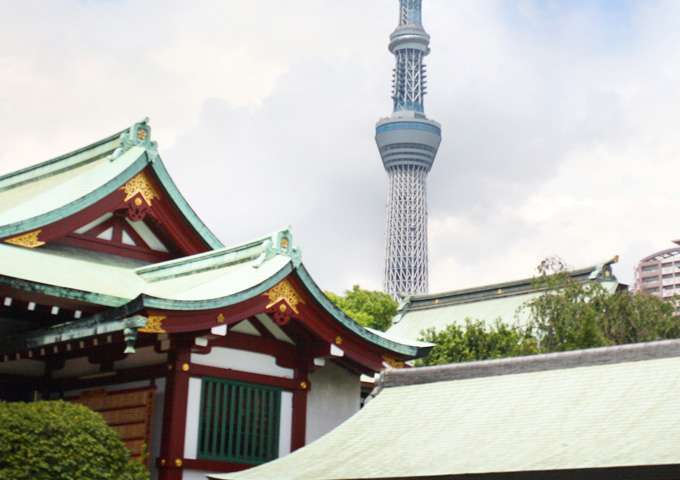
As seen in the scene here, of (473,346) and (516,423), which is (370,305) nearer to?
(473,346)

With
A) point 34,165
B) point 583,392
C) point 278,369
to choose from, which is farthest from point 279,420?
point 34,165

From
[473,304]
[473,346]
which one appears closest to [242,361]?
[473,346]

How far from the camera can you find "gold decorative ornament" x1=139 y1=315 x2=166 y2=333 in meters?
17.9

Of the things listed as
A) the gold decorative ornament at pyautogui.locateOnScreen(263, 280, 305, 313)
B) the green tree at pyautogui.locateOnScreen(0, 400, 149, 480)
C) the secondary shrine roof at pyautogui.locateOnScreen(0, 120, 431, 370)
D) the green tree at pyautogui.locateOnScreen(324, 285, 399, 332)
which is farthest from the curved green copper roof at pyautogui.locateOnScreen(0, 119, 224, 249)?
the green tree at pyautogui.locateOnScreen(324, 285, 399, 332)

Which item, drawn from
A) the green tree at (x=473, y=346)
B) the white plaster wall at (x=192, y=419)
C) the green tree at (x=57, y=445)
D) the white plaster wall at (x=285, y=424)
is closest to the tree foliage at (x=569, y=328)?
the green tree at (x=473, y=346)

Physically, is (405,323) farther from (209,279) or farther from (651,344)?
(651,344)

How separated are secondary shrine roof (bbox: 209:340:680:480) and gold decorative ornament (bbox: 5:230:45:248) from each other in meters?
7.59

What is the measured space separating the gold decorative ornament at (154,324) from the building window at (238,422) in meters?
2.29

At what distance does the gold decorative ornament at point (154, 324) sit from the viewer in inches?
706

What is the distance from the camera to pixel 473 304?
57.5 metres

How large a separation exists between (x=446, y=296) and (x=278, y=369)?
125 feet

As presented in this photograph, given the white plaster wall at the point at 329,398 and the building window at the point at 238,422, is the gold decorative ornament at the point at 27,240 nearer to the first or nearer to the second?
the building window at the point at 238,422

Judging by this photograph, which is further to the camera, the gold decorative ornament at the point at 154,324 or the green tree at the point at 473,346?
the green tree at the point at 473,346

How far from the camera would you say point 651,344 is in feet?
55.7
